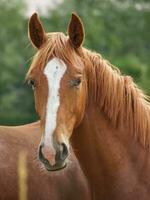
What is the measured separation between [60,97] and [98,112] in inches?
20.1

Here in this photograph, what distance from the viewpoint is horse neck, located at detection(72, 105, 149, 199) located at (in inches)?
248

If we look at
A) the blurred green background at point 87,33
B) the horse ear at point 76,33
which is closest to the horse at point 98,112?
the horse ear at point 76,33

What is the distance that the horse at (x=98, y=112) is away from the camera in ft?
20.0

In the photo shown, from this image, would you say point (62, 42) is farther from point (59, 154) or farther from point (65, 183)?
point (65, 183)

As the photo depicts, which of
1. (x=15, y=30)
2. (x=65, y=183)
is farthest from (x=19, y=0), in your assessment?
(x=65, y=183)

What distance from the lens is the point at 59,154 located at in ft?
19.0

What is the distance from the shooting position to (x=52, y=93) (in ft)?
19.6

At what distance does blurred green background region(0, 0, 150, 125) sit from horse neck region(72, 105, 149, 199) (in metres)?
32.5

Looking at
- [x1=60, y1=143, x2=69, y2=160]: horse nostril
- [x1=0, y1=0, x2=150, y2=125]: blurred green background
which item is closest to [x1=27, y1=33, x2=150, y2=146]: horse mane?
[x1=60, y1=143, x2=69, y2=160]: horse nostril

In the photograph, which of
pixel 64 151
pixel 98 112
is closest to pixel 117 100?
pixel 98 112

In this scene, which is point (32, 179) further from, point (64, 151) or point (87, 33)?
point (87, 33)

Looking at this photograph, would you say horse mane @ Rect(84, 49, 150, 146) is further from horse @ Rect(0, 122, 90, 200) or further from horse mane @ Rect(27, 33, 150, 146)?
horse @ Rect(0, 122, 90, 200)

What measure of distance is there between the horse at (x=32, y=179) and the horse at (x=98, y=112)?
1.10 metres

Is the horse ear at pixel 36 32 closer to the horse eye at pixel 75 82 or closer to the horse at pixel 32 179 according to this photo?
the horse eye at pixel 75 82
